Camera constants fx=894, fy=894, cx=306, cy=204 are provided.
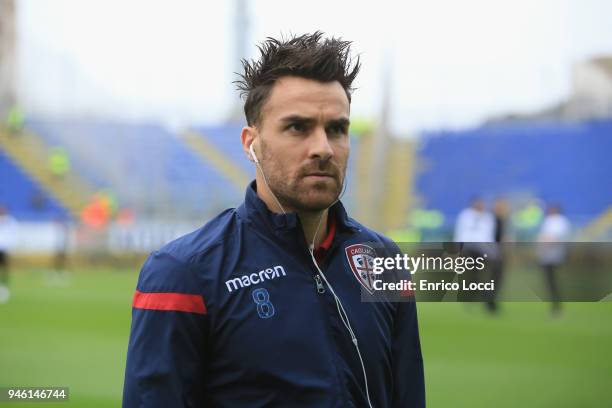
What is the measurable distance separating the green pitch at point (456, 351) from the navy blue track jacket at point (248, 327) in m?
4.65

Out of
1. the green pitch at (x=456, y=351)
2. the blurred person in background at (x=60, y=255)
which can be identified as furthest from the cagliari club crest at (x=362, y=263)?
the blurred person in background at (x=60, y=255)

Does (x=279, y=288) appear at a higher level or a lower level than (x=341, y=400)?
higher

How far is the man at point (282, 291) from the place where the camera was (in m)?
1.96

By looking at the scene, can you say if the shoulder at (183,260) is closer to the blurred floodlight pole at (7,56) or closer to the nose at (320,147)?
the nose at (320,147)

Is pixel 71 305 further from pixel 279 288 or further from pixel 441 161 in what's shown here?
pixel 441 161

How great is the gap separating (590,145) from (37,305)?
15997 millimetres

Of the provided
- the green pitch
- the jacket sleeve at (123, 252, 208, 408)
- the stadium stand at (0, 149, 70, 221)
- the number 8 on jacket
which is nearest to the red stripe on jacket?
the jacket sleeve at (123, 252, 208, 408)

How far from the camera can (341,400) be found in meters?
1.98

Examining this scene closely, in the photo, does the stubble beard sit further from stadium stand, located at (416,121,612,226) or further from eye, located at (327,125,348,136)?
stadium stand, located at (416,121,612,226)

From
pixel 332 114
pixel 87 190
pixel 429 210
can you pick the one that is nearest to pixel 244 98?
pixel 332 114

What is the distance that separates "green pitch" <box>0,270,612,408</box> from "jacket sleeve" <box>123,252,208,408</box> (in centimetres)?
478

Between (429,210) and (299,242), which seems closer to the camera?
(299,242)

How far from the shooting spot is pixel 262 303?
2.02 metres

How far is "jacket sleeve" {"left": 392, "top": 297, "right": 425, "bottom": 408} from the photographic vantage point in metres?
2.25
